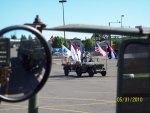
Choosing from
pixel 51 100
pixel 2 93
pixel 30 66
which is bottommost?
pixel 51 100

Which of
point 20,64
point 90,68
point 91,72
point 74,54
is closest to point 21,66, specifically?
point 20,64

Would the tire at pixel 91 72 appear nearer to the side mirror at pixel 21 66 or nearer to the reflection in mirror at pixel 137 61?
the reflection in mirror at pixel 137 61

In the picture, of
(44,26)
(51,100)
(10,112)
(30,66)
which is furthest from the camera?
(51,100)

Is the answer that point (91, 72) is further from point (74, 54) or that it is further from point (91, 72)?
point (74, 54)

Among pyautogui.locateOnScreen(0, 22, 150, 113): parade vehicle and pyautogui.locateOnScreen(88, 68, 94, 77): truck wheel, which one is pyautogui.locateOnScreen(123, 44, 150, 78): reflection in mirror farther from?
pyautogui.locateOnScreen(88, 68, 94, 77): truck wheel

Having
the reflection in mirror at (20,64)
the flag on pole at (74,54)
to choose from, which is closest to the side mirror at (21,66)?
the reflection in mirror at (20,64)

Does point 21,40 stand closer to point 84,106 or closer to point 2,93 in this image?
point 2,93

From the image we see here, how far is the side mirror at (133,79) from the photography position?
110 inches

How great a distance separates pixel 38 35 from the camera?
2006 millimetres

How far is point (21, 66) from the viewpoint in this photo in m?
2.14

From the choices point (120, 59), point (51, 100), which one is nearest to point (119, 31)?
point (120, 59)

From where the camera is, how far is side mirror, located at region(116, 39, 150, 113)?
2.80 metres

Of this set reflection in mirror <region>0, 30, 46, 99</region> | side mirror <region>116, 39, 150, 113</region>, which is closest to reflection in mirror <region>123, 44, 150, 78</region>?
side mirror <region>116, 39, 150, 113</region>

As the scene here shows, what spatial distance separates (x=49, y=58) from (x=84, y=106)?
12679 mm
